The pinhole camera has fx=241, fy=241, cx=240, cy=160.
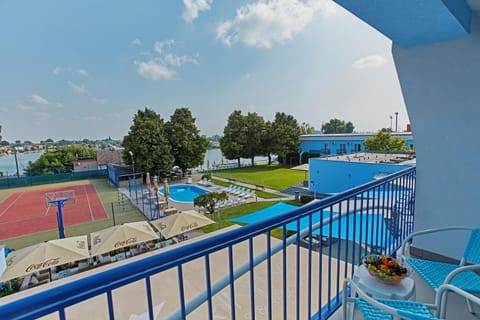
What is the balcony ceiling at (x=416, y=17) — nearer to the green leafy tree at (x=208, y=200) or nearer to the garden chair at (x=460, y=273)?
the garden chair at (x=460, y=273)

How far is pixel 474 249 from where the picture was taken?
1.82 metres

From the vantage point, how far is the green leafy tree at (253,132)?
27.5m

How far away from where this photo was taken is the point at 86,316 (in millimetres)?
4668

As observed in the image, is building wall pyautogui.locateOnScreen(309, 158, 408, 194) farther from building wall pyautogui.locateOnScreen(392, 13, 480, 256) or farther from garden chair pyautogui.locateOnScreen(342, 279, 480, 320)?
garden chair pyautogui.locateOnScreen(342, 279, 480, 320)

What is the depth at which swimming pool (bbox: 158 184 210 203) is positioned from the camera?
17.1m

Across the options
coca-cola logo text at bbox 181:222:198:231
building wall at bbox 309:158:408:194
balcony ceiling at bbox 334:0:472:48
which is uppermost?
balcony ceiling at bbox 334:0:472:48

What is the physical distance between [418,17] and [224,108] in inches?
1107

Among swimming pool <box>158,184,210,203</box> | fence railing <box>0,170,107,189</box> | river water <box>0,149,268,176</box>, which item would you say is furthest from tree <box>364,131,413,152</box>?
fence railing <box>0,170,107,189</box>

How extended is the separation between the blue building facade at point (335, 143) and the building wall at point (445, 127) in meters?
23.4

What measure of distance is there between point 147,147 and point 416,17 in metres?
20.1

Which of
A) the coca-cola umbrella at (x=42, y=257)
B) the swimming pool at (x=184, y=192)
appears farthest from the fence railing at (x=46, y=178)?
the coca-cola umbrella at (x=42, y=257)

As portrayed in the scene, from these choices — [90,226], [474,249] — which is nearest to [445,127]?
[474,249]

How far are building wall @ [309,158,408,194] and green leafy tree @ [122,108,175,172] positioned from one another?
1193 centimetres

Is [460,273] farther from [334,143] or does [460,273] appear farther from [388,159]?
[334,143]
